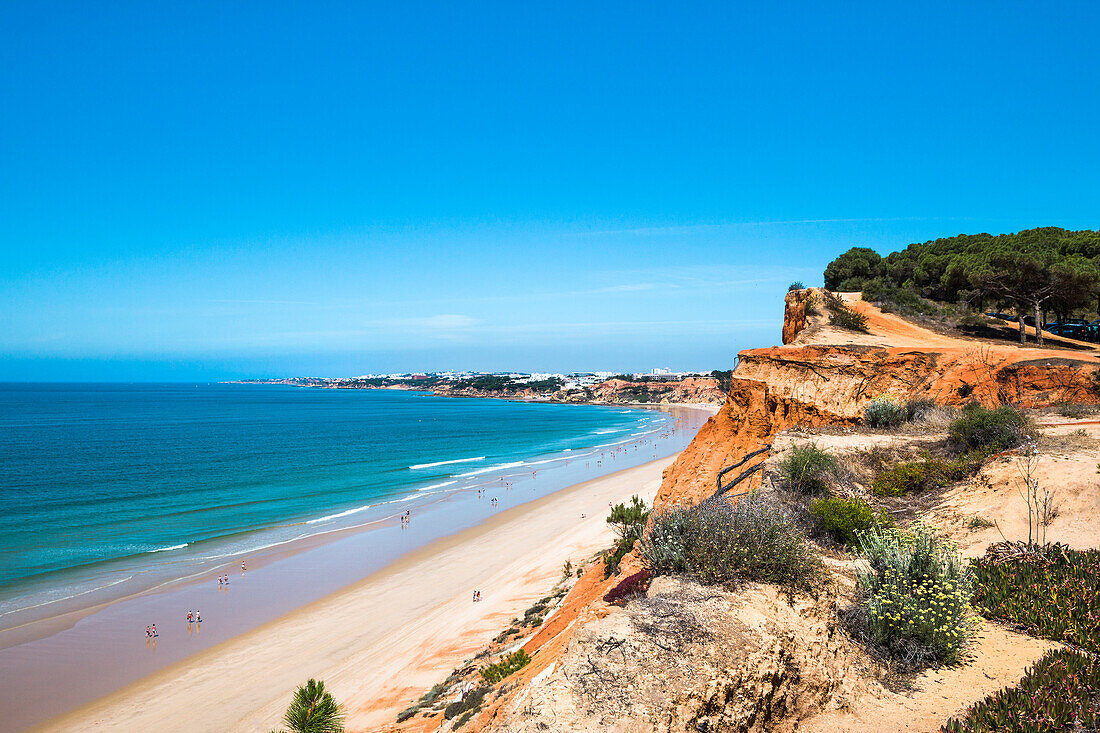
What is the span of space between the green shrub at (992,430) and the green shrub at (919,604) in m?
5.66

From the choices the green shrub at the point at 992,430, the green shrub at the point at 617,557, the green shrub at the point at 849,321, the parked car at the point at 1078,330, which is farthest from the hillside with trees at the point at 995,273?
the green shrub at the point at 617,557

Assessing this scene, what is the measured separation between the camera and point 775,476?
9.77 m

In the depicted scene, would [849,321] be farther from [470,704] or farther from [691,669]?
[691,669]

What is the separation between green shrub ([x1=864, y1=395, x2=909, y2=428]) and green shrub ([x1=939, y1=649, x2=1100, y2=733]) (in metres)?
9.36

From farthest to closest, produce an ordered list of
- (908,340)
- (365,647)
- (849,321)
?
1. (849,321)
2. (908,340)
3. (365,647)

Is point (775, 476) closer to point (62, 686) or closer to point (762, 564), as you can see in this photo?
point (762, 564)

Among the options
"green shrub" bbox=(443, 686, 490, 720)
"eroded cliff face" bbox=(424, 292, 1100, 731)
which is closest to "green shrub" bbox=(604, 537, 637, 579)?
"green shrub" bbox=(443, 686, 490, 720)

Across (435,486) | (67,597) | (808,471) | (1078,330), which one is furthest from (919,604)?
(435,486)

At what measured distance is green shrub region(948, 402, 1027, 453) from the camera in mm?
9635

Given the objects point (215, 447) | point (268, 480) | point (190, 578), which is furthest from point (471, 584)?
point (215, 447)

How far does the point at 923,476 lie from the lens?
9359mm

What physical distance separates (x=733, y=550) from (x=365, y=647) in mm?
14490

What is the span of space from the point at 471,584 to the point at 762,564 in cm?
1820

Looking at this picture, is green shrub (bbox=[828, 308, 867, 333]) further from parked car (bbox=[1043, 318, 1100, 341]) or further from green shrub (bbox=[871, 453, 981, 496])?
parked car (bbox=[1043, 318, 1100, 341])
